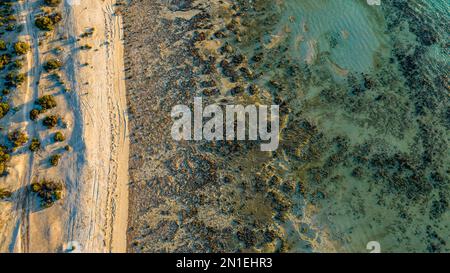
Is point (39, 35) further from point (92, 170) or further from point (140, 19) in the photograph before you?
point (92, 170)

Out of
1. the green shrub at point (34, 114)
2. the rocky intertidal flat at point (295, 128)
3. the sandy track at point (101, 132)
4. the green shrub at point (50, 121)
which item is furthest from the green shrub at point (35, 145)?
the rocky intertidal flat at point (295, 128)

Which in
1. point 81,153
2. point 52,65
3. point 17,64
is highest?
point 52,65

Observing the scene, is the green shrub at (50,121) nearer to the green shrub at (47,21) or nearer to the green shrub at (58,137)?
the green shrub at (58,137)

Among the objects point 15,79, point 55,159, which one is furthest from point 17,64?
point 55,159

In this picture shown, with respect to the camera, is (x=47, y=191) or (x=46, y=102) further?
(x=46, y=102)

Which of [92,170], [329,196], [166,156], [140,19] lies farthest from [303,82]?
[92,170]

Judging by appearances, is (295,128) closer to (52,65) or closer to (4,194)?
(52,65)
